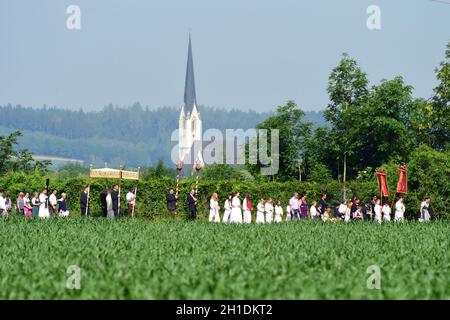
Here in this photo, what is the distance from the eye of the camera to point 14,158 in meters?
97.6

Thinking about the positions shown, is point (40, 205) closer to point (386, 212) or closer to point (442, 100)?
point (386, 212)

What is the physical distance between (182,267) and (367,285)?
4.11 meters

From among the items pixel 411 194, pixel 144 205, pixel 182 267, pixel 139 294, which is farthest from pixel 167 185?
pixel 139 294

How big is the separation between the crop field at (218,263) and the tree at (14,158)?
178 feet

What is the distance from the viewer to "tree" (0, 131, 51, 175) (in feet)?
283

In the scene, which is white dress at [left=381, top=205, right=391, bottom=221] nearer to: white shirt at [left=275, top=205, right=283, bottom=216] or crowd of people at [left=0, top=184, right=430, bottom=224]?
crowd of people at [left=0, top=184, right=430, bottom=224]

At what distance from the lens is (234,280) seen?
16.5 m

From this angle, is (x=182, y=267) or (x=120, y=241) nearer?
(x=182, y=267)

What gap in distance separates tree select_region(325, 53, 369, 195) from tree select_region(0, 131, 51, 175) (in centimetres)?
A: 2689

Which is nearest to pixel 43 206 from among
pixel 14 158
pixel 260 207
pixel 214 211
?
pixel 214 211

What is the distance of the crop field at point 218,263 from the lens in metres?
15.2
